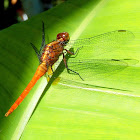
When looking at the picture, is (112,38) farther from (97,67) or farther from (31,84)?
(31,84)

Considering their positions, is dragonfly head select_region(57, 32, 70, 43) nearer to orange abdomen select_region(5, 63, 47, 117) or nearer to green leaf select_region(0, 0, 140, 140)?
green leaf select_region(0, 0, 140, 140)

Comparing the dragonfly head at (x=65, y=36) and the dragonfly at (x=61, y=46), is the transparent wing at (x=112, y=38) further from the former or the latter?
the dragonfly head at (x=65, y=36)

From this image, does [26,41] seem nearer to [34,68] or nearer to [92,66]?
[34,68]

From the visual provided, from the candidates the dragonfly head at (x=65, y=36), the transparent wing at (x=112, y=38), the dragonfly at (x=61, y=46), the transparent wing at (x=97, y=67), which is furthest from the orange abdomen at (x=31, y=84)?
the transparent wing at (x=112, y=38)

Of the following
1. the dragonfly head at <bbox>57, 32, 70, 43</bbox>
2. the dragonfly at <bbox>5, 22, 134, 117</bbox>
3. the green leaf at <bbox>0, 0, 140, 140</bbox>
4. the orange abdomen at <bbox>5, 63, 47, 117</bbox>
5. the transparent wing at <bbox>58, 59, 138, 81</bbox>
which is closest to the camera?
the green leaf at <bbox>0, 0, 140, 140</bbox>

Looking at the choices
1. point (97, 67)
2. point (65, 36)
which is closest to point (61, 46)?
point (65, 36)

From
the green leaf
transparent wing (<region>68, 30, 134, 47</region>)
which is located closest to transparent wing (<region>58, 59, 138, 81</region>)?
the green leaf

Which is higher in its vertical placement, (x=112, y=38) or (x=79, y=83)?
(x=112, y=38)
